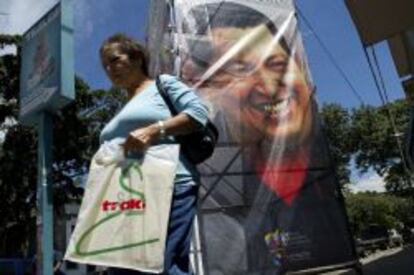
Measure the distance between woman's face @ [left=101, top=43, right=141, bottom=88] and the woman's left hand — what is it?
16.5 inches

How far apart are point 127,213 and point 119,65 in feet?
2.35

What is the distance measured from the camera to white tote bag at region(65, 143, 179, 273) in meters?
2.57

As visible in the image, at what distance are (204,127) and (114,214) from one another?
0.50 m

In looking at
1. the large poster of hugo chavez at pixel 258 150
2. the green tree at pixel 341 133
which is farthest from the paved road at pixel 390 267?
the green tree at pixel 341 133

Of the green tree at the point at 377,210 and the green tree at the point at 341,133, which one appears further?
the green tree at the point at 377,210

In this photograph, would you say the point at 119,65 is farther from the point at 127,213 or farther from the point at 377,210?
the point at 377,210

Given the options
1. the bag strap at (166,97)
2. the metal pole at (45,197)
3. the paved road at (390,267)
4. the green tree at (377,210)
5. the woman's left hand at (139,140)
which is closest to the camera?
the woman's left hand at (139,140)

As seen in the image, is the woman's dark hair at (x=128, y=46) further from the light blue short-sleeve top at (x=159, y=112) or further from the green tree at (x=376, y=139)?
the green tree at (x=376, y=139)

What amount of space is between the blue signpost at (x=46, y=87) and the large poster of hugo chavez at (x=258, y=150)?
2.08 meters

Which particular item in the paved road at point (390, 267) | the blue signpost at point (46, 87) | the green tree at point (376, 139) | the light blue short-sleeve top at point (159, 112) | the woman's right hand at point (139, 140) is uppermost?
the green tree at point (376, 139)

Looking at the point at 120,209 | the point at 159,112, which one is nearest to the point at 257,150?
the point at 159,112

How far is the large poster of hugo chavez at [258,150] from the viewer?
7.77 meters

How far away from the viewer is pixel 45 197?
5922 millimetres

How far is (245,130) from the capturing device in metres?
8.23
